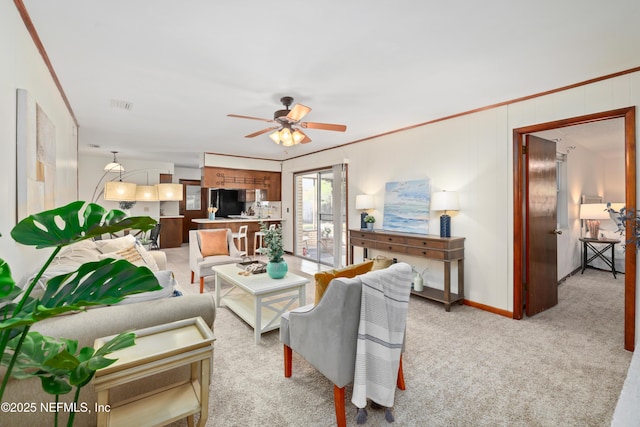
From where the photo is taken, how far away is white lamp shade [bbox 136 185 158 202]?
7.29 meters

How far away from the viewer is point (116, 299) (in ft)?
3.07

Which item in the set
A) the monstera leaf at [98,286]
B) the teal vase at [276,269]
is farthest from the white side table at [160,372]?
the teal vase at [276,269]

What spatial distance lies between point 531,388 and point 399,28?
2.67m

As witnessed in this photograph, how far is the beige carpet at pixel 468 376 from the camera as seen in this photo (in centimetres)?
180

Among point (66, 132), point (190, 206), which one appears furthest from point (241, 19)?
point (190, 206)

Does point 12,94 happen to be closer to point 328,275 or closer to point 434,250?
point 328,275

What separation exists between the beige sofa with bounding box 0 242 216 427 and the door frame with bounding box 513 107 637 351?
322cm

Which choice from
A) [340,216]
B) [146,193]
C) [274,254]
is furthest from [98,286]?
[146,193]

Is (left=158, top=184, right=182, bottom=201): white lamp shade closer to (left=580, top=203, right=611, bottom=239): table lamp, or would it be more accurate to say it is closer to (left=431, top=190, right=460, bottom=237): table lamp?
(left=431, top=190, right=460, bottom=237): table lamp

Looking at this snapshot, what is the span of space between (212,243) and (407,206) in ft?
9.82

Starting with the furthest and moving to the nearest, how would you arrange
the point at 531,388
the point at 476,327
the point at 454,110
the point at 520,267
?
1. the point at 454,110
2. the point at 520,267
3. the point at 476,327
4. the point at 531,388

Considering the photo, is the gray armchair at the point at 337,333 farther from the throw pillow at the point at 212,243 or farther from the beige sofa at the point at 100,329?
the throw pillow at the point at 212,243

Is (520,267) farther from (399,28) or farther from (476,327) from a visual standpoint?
(399,28)

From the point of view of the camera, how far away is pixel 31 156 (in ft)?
6.26
